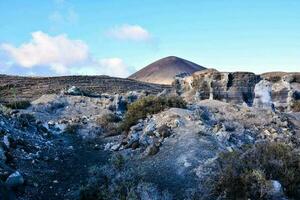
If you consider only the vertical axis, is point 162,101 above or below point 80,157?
above

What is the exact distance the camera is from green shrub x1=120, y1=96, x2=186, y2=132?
17.0 metres

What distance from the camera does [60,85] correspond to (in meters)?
45.5

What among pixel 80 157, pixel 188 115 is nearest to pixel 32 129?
pixel 80 157

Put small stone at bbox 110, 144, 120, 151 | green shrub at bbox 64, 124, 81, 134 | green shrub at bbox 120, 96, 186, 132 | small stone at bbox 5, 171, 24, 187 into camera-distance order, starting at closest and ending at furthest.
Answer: small stone at bbox 5, 171, 24, 187 < small stone at bbox 110, 144, 120, 151 < green shrub at bbox 120, 96, 186, 132 < green shrub at bbox 64, 124, 81, 134

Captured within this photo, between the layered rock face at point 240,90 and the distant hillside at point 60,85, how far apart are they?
1350cm

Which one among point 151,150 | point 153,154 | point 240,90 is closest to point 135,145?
point 151,150

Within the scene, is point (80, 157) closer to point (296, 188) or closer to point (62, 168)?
point (62, 168)

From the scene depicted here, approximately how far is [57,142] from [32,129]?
36.8 inches

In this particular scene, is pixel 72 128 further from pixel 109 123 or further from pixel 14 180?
pixel 14 180

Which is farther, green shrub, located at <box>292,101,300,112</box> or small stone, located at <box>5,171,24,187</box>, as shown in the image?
green shrub, located at <box>292,101,300,112</box>

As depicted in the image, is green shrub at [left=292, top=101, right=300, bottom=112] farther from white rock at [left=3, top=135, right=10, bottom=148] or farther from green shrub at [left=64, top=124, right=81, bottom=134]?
white rock at [left=3, top=135, right=10, bottom=148]

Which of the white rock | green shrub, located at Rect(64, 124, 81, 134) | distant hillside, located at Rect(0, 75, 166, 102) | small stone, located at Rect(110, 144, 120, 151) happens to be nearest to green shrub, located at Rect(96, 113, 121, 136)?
green shrub, located at Rect(64, 124, 81, 134)

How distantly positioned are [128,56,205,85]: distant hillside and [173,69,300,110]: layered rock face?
3970 centimetres

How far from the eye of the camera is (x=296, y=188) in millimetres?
8938
